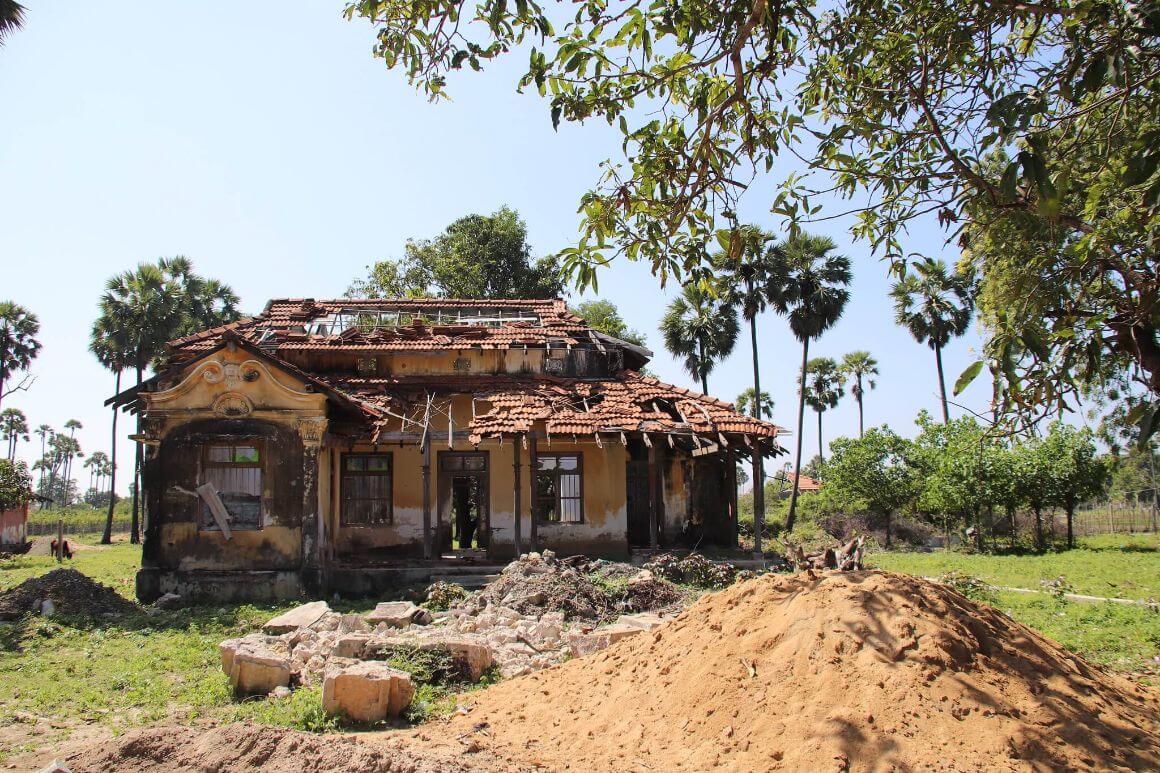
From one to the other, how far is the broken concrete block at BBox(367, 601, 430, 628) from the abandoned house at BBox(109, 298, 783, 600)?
348 cm

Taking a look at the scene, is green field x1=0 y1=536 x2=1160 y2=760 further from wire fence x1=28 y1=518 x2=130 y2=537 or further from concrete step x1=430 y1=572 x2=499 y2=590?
wire fence x1=28 y1=518 x2=130 y2=537

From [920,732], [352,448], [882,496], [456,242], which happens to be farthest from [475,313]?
[920,732]

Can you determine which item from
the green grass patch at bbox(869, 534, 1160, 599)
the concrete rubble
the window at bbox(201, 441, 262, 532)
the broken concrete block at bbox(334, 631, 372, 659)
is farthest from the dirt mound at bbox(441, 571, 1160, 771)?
the green grass patch at bbox(869, 534, 1160, 599)

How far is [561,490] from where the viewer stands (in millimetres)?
18484

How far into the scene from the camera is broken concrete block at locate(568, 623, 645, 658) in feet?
28.8

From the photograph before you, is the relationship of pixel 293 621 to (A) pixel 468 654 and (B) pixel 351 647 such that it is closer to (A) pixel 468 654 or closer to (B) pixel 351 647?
(B) pixel 351 647

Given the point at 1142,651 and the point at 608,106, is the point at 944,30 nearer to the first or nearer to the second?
the point at 608,106

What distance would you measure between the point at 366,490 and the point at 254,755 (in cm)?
1292

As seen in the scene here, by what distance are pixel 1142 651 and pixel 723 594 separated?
5.63 m

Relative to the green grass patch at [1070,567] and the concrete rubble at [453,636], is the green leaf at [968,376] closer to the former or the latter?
the concrete rubble at [453,636]

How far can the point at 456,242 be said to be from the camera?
34.8m

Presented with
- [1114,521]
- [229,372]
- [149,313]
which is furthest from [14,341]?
[1114,521]

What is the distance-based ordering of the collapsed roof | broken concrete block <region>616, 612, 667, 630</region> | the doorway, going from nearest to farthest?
broken concrete block <region>616, 612, 667, 630</region>, the collapsed roof, the doorway

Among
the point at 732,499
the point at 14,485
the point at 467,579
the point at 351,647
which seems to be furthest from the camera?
the point at 14,485
